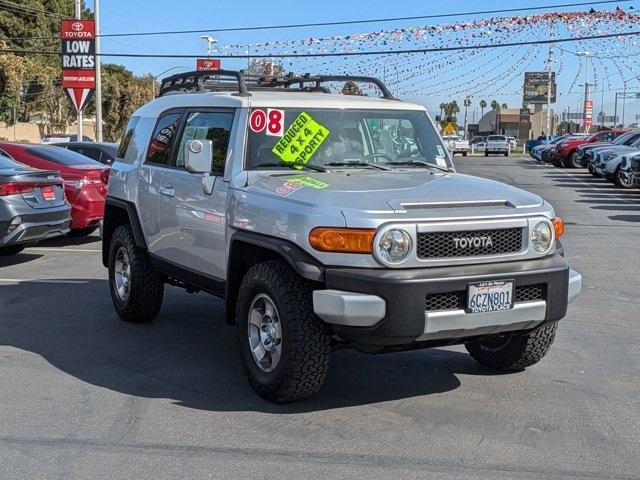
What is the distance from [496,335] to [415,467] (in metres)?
1.18

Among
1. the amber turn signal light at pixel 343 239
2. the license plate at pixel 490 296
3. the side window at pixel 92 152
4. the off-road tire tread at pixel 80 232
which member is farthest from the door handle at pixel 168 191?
the side window at pixel 92 152

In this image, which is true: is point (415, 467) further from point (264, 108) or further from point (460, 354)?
point (264, 108)

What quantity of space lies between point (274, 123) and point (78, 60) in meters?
19.4

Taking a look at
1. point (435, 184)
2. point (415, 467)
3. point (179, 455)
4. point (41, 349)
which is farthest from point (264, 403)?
point (41, 349)

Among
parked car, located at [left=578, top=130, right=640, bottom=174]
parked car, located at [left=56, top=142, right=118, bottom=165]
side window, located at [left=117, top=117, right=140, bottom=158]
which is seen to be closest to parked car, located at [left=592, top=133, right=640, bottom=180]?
parked car, located at [left=578, top=130, right=640, bottom=174]

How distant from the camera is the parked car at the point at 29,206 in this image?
33.1ft

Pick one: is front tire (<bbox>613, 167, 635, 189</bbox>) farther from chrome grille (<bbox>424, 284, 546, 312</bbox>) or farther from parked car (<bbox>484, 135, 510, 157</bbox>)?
parked car (<bbox>484, 135, 510, 157</bbox>)

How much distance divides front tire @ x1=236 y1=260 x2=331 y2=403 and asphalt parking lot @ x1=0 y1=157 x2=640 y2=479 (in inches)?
7.3

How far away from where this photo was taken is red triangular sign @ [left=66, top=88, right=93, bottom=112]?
23609mm

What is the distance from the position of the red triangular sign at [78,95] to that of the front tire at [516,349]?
20.0 meters

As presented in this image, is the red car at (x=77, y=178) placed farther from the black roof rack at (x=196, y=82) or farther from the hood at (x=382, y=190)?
the hood at (x=382, y=190)

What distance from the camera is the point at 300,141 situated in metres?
5.94

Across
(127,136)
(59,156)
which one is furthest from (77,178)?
(127,136)

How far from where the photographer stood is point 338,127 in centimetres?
607
